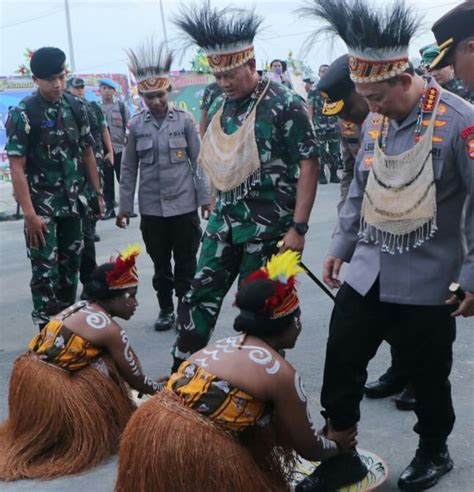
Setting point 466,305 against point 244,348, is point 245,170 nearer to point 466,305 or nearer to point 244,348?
point 244,348

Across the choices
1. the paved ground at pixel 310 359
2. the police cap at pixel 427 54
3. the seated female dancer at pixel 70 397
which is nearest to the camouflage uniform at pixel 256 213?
the seated female dancer at pixel 70 397

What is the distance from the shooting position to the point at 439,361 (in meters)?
3.03

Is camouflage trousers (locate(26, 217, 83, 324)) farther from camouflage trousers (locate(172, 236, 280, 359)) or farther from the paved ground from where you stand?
camouflage trousers (locate(172, 236, 280, 359))

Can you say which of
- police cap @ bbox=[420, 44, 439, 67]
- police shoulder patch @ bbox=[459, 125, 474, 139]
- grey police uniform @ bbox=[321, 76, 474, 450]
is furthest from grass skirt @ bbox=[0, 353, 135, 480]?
police cap @ bbox=[420, 44, 439, 67]

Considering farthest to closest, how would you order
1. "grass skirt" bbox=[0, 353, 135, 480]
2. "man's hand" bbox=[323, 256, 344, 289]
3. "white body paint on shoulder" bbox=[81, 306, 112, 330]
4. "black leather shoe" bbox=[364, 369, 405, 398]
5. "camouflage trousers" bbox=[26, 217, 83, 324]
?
"camouflage trousers" bbox=[26, 217, 83, 324] → "black leather shoe" bbox=[364, 369, 405, 398] → "white body paint on shoulder" bbox=[81, 306, 112, 330] → "grass skirt" bbox=[0, 353, 135, 480] → "man's hand" bbox=[323, 256, 344, 289]

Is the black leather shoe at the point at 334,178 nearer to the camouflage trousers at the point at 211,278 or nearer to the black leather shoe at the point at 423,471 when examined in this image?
the camouflage trousers at the point at 211,278

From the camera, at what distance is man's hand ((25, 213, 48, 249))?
5059mm

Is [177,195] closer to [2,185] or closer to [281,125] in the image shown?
[281,125]

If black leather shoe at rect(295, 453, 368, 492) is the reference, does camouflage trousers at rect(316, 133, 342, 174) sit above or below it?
below

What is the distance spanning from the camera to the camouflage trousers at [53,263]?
5188 millimetres

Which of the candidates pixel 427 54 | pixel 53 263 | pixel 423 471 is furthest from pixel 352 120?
pixel 53 263

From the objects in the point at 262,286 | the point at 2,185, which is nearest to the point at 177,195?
the point at 262,286

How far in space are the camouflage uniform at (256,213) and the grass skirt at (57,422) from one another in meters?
0.60

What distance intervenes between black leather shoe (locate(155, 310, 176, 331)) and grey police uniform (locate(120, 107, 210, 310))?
0.64 ft
